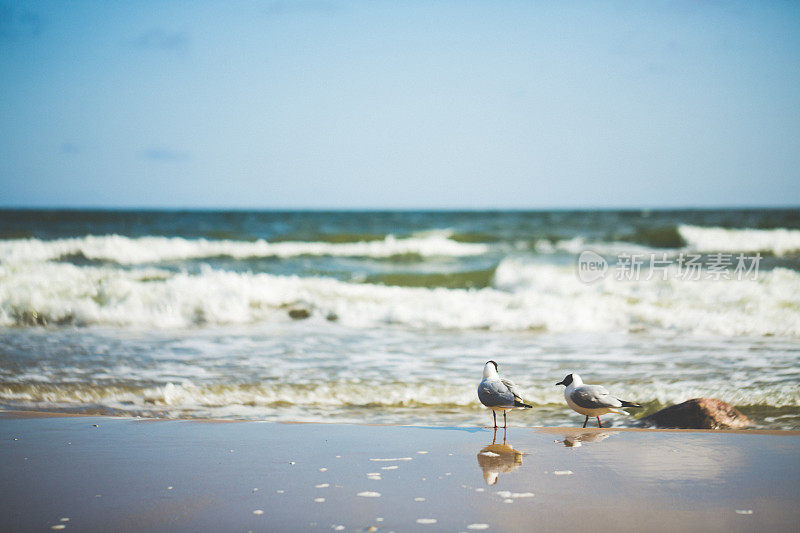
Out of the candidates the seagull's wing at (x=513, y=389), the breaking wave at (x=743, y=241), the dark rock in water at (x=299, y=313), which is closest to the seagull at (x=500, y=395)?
the seagull's wing at (x=513, y=389)

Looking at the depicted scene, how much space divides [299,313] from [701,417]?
7606 mm

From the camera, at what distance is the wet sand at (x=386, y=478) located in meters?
3.16

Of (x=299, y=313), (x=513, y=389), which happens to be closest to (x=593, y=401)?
(x=513, y=389)

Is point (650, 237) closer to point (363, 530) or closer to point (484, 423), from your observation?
point (484, 423)

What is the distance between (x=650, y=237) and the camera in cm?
2892

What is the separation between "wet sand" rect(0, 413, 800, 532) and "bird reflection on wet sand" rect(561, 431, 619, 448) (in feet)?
0.04

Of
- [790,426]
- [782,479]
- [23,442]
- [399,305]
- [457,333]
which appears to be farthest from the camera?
[399,305]

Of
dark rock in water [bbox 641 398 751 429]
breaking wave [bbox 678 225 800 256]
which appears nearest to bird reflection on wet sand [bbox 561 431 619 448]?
dark rock in water [bbox 641 398 751 429]

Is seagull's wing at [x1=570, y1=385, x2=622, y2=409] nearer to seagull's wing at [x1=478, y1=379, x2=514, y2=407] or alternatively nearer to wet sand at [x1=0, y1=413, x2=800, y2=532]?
wet sand at [x1=0, y1=413, x2=800, y2=532]

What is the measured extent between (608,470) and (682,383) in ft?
9.94

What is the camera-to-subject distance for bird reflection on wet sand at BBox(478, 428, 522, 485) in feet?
12.5

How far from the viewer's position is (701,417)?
4.98 meters

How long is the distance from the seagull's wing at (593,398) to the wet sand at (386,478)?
194 millimetres

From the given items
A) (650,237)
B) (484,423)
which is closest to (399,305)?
(484,423)
